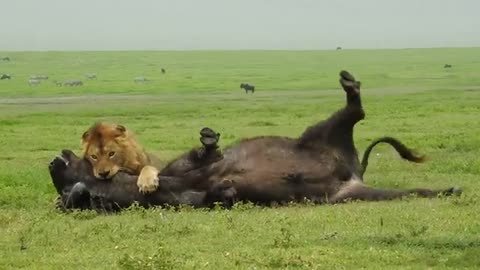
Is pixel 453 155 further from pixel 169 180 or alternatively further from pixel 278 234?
pixel 278 234

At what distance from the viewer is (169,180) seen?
10.1 m

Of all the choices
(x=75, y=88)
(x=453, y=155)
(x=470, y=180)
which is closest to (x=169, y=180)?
(x=470, y=180)

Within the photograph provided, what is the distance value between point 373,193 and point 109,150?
8.79 feet

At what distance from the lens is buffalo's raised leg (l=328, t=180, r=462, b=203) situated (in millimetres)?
10055

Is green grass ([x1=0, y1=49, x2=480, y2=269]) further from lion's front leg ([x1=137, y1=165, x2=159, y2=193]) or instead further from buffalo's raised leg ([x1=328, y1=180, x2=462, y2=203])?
lion's front leg ([x1=137, y1=165, x2=159, y2=193])

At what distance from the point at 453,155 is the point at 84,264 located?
386 inches

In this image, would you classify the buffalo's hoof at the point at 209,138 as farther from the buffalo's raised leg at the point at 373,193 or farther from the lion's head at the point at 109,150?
the buffalo's raised leg at the point at 373,193

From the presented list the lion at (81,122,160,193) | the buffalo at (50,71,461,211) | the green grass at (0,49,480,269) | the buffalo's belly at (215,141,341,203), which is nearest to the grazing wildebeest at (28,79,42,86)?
the green grass at (0,49,480,269)

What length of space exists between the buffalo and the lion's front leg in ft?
0.33

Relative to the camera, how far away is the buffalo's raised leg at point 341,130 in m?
10.3

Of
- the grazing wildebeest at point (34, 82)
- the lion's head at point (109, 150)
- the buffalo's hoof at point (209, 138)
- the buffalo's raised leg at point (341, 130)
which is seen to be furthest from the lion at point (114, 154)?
the grazing wildebeest at point (34, 82)

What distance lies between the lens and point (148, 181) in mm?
9898

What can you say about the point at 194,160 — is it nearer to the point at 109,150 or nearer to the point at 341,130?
the point at 109,150

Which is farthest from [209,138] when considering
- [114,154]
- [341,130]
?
[341,130]
